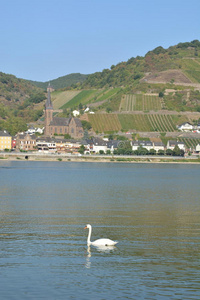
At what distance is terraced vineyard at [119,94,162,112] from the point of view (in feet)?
598

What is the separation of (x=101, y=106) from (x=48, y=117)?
80.8ft

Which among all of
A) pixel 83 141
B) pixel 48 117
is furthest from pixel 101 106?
pixel 83 141

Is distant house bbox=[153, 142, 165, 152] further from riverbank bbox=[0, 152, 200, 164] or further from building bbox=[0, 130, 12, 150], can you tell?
building bbox=[0, 130, 12, 150]

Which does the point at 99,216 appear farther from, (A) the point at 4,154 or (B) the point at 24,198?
(A) the point at 4,154

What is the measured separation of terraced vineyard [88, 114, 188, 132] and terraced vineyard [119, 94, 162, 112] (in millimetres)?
6635

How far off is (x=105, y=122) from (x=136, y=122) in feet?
32.4

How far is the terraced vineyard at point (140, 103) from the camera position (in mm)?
182375

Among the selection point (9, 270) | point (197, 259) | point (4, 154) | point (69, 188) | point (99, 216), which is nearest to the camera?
point (9, 270)

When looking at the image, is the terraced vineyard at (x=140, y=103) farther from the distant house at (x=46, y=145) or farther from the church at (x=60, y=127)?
the distant house at (x=46, y=145)

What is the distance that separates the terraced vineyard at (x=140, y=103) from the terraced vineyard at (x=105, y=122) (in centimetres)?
839

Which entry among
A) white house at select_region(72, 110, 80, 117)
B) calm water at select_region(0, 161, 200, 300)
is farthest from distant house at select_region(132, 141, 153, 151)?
calm water at select_region(0, 161, 200, 300)

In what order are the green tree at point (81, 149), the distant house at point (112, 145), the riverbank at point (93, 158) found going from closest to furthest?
the riverbank at point (93, 158) < the green tree at point (81, 149) < the distant house at point (112, 145)

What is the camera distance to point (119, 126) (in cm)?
17062

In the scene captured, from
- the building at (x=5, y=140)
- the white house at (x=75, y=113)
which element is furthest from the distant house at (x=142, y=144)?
the white house at (x=75, y=113)
